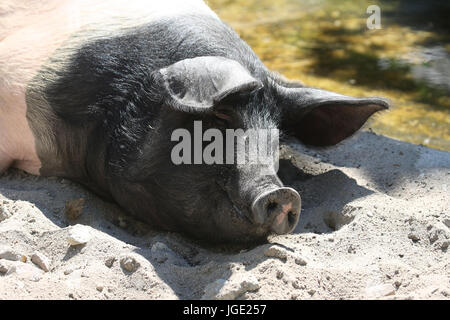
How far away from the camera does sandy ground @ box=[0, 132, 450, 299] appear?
2.83 metres

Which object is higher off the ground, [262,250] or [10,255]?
[10,255]

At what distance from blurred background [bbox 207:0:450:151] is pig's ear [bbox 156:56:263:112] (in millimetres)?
2221

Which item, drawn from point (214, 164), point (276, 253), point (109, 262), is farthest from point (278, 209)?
point (109, 262)

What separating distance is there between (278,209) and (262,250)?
242 millimetres

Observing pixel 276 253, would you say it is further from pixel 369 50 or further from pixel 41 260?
pixel 369 50

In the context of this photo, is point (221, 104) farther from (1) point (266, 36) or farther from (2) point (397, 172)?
(1) point (266, 36)

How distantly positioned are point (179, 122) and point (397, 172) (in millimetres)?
1569

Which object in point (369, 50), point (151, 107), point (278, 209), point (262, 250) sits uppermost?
point (151, 107)

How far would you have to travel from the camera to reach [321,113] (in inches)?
149

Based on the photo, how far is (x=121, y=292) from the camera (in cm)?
283

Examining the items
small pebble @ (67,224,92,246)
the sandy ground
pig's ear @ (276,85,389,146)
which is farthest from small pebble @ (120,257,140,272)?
pig's ear @ (276,85,389,146)

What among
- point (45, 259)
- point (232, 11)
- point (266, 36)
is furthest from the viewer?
point (232, 11)

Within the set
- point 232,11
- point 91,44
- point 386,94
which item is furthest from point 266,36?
point 91,44

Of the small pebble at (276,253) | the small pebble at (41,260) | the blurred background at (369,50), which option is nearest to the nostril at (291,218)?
the small pebble at (276,253)
